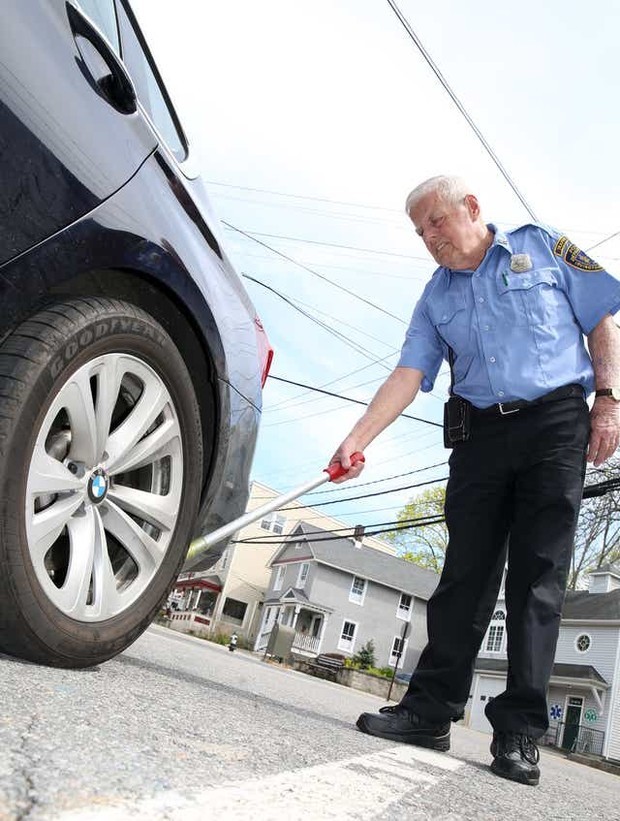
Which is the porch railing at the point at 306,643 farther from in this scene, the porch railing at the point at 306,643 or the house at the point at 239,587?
the house at the point at 239,587

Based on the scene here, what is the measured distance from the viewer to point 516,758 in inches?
95.7

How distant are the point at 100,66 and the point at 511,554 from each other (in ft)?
6.77

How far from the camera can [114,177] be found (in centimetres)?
180

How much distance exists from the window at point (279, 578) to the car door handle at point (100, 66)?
42581 millimetres

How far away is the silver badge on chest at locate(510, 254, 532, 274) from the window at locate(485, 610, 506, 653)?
34.6 meters

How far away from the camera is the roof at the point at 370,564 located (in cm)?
3906

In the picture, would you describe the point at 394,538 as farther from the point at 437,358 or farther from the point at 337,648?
the point at 437,358

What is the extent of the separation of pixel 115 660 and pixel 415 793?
1.36 m

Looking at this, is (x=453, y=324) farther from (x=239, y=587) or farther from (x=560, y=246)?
(x=239, y=587)

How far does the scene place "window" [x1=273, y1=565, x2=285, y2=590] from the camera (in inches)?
1707

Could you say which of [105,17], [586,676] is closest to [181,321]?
[105,17]

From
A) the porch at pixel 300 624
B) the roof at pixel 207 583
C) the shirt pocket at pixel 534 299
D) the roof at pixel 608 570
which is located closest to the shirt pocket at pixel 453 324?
the shirt pocket at pixel 534 299

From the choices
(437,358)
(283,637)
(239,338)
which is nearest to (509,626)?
(437,358)

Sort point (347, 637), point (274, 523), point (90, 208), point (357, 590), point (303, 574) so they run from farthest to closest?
point (274, 523)
point (303, 574)
point (357, 590)
point (347, 637)
point (90, 208)
